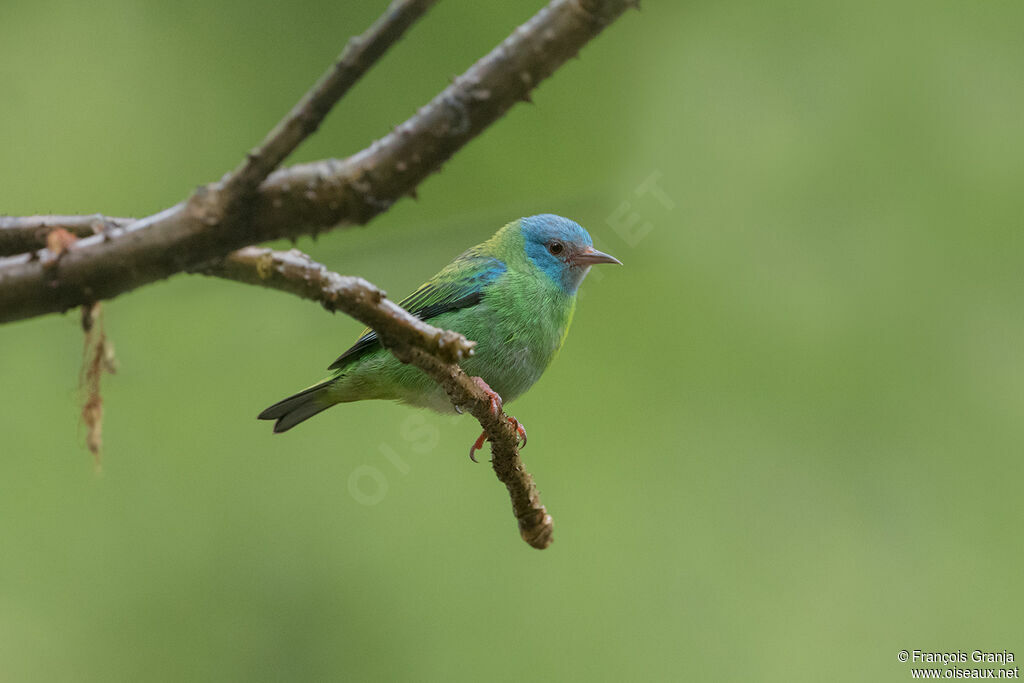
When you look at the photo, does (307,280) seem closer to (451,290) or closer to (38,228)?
(38,228)

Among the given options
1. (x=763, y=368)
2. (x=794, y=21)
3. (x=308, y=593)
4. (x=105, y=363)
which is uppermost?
(x=794, y=21)

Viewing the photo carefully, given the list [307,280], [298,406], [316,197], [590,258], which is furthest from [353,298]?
[590,258]

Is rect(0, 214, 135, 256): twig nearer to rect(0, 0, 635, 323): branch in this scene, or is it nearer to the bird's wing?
rect(0, 0, 635, 323): branch

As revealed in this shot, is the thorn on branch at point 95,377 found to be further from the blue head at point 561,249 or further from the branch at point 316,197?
the blue head at point 561,249

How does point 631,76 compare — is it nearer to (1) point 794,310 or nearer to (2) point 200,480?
(1) point 794,310

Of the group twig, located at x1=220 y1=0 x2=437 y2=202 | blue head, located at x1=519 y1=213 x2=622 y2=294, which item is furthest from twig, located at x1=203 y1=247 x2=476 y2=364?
blue head, located at x1=519 y1=213 x2=622 y2=294

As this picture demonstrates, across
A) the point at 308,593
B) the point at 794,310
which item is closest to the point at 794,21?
the point at 794,310
